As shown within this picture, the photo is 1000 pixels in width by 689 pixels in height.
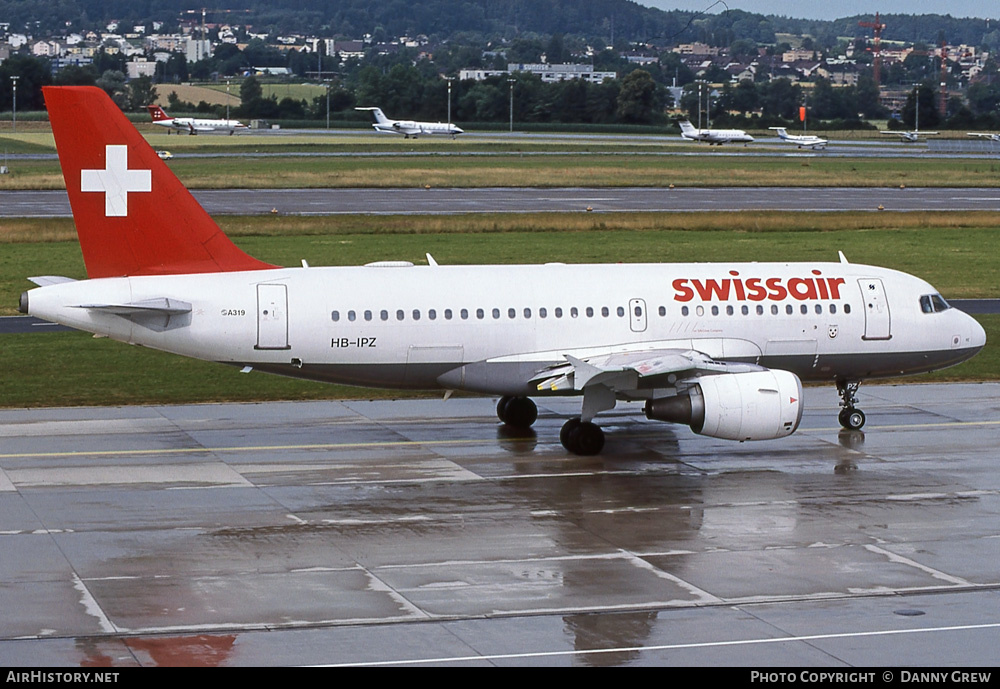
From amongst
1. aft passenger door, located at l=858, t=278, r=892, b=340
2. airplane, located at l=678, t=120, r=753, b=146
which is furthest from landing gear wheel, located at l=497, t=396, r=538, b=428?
airplane, located at l=678, t=120, r=753, b=146

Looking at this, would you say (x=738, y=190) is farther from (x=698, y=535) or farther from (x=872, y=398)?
(x=698, y=535)

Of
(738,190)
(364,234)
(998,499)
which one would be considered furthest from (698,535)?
(738,190)

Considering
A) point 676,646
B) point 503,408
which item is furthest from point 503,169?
point 676,646

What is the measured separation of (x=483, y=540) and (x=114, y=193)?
41.5 ft

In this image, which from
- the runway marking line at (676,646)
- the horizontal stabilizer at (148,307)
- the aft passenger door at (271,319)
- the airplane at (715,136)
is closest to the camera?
the runway marking line at (676,646)

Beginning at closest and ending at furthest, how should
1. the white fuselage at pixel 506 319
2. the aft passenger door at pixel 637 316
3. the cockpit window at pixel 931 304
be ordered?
the white fuselage at pixel 506 319 < the aft passenger door at pixel 637 316 < the cockpit window at pixel 931 304

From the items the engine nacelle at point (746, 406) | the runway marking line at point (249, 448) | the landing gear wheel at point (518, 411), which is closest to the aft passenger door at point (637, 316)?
the runway marking line at point (249, 448)

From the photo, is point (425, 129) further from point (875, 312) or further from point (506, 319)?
point (506, 319)

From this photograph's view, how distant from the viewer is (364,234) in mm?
77250

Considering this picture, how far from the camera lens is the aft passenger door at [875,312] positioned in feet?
118

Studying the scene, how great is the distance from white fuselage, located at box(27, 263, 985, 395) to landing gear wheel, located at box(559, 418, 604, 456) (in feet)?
5.10

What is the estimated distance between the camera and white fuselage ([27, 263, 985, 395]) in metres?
32.7

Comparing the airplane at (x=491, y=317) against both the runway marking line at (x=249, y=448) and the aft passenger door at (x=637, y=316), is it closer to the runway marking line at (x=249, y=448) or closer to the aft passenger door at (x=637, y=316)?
the aft passenger door at (x=637, y=316)

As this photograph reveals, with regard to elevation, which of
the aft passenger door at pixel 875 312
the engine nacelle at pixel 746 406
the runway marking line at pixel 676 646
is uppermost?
the aft passenger door at pixel 875 312
